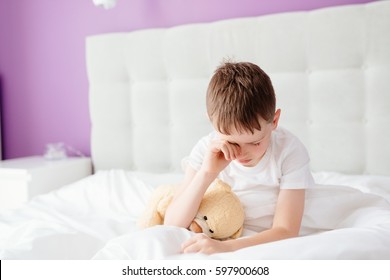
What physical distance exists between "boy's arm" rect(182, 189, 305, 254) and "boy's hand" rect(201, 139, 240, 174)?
0.55 feet

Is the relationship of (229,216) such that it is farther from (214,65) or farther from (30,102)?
(30,102)

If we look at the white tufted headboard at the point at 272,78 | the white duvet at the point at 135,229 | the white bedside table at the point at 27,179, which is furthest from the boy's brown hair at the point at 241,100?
the white bedside table at the point at 27,179

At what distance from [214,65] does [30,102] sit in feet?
4.07

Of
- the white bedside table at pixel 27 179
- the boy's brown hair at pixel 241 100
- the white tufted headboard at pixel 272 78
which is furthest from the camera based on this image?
the white bedside table at pixel 27 179

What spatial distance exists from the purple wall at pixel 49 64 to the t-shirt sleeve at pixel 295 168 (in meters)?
1.33

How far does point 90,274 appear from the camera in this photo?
0.80m

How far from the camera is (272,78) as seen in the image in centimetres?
182

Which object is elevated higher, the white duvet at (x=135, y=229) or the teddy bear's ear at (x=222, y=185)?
the teddy bear's ear at (x=222, y=185)

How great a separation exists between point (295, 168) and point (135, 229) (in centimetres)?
57

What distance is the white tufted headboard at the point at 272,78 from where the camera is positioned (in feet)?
5.47

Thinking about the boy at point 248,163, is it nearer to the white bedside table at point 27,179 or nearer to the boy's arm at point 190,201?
the boy's arm at point 190,201

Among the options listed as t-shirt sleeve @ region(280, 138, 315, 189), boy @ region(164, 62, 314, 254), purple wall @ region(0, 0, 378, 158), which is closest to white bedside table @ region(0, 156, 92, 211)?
purple wall @ region(0, 0, 378, 158)

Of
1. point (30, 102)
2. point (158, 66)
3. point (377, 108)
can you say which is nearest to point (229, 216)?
point (377, 108)

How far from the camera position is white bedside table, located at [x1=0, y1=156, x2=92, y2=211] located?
6.27ft
